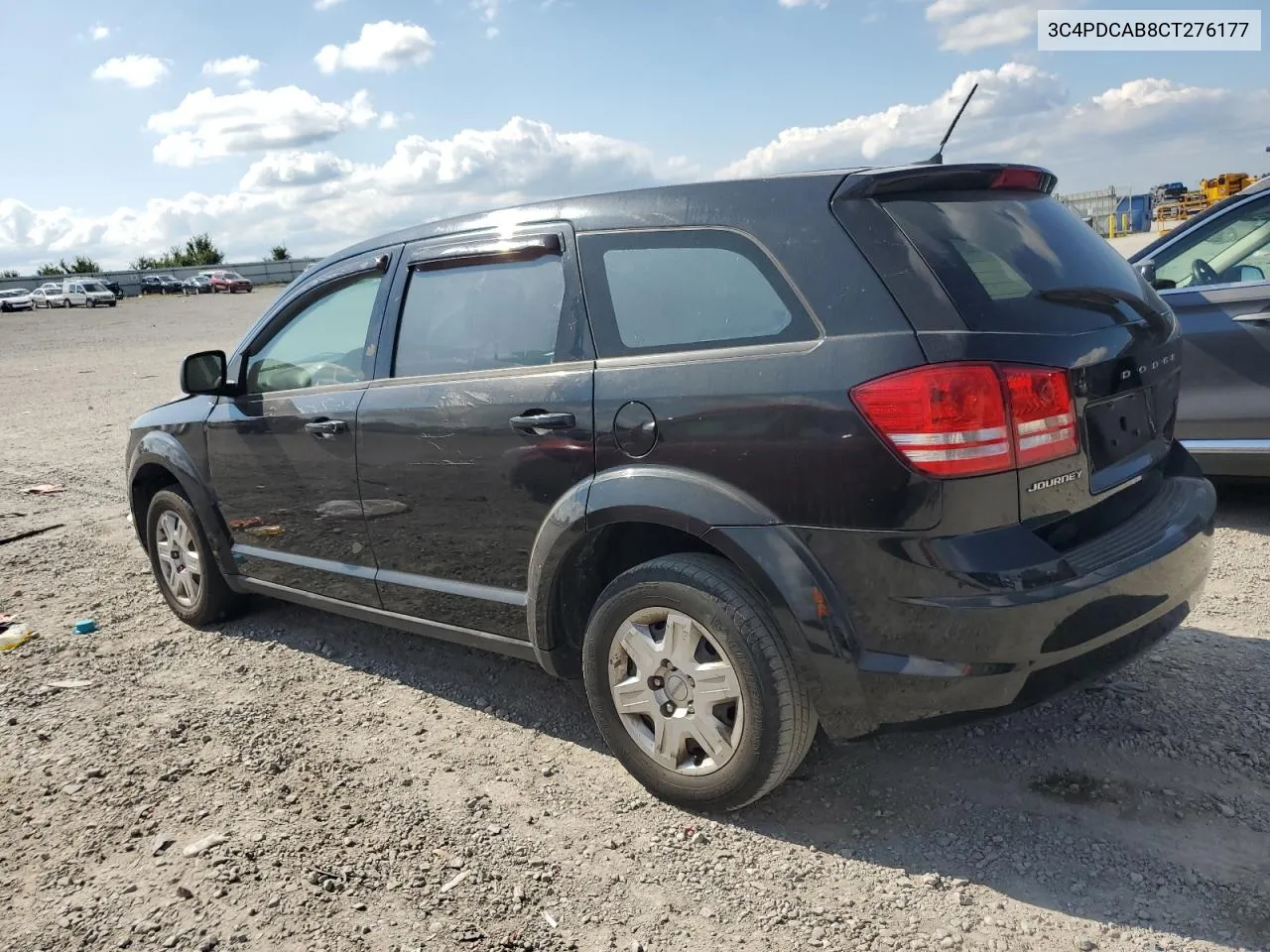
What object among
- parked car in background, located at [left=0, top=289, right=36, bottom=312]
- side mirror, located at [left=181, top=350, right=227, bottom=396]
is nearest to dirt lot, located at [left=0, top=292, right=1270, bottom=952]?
side mirror, located at [left=181, top=350, right=227, bottom=396]

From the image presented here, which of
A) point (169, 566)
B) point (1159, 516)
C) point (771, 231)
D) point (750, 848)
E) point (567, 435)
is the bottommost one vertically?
point (750, 848)

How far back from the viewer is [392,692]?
13.7ft

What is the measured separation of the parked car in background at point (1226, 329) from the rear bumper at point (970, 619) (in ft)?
9.40

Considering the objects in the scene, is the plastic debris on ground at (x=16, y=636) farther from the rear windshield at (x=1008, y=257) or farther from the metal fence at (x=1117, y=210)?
the metal fence at (x=1117, y=210)

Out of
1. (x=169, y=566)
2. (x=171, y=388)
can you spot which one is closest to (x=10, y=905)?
(x=169, y=566)

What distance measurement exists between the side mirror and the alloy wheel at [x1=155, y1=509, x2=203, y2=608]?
814 millimetres

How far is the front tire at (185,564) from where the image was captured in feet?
16.3

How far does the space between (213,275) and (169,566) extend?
60.1m

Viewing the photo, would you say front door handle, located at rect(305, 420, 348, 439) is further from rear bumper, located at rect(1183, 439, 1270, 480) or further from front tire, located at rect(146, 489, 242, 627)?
rear bumper, located at rect(1183, 439, 1270, 480)

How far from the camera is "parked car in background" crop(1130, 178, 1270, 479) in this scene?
16.5 ft

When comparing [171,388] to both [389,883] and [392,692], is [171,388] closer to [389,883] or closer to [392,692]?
[392,692]

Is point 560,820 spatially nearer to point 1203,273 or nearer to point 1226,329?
point 1226,329

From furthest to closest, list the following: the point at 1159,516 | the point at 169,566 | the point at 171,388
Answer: the point at 171,388 < the point at 169,566 < the point at 1159,516

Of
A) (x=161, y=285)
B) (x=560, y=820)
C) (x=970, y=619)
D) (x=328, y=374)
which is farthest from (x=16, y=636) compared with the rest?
(x=161, y=285)
